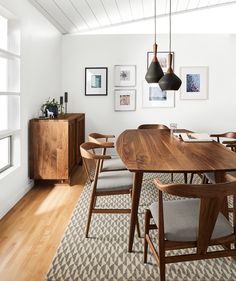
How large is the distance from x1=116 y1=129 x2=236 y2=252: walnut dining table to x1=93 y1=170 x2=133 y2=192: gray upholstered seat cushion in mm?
258

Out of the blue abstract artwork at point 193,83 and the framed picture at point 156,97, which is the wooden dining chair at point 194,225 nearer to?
the framed picture at point 156,97

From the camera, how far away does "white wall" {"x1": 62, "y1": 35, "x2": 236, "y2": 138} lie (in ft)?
18.5

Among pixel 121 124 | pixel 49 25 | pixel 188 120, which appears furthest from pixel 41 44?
pixel 188 120

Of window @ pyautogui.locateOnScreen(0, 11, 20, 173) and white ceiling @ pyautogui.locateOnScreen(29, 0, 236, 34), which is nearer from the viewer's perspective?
window @ pyautogui.locateOnScreen(0, 11, 20, 173)

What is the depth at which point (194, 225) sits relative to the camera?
1775 mm

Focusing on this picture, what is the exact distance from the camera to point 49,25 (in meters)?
4.82

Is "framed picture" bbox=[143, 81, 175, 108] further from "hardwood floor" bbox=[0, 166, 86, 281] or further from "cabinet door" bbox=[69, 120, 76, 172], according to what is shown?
"hardwood floor" bbox=[0, 166, 86, 281]

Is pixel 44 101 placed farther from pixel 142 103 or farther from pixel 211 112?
pixel 211 112

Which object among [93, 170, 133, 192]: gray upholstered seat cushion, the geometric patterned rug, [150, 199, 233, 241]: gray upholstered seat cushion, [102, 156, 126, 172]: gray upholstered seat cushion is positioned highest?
[102, 156, 126, 172]: gray upholstered seat cushion

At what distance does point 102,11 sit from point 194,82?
2141 mm

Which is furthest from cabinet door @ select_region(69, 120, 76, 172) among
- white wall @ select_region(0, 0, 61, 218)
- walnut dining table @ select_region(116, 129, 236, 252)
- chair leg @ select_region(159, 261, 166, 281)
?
chair leg @ select_region(159, 261, 166, 281)

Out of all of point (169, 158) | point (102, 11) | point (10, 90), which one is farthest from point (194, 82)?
point (169, 158)

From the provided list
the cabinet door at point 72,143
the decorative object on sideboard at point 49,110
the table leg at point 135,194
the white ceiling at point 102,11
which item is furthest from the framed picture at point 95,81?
the table leg at point 135,194

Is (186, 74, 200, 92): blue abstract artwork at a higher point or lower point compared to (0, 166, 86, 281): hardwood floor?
higher
